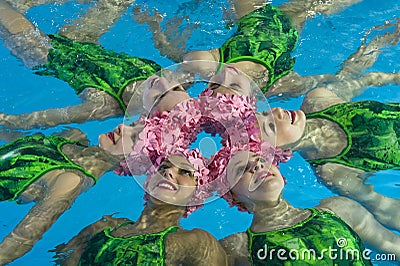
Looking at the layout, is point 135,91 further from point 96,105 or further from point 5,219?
point 5,219

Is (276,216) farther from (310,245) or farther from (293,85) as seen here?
(293,85)

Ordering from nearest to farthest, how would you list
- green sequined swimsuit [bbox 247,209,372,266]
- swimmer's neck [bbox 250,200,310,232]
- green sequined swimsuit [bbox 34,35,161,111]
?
green sequined swimsuit [bbox 247,209,372,266] < swimmer's neck [bbox 250,200,310,232] < green sequined swimsuit [bbox 34,35,161,111]

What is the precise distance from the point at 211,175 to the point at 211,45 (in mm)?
1012

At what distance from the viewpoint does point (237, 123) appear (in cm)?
168

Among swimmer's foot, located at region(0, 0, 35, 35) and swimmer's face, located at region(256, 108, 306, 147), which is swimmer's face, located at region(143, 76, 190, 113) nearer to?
swimmer's face, located at region(256, 108, 306, 147)

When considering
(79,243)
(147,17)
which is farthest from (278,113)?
(147,17)

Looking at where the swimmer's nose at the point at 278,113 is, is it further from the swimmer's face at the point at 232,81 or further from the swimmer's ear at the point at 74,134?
the swimmer's ear at the point at 74,134

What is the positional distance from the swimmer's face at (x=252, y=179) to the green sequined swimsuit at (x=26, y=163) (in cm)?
53

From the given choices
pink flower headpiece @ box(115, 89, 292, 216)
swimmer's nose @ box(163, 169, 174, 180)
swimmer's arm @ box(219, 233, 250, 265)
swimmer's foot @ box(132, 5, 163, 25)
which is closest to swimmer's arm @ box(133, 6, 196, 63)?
swimmer's foot @ box(132, 5, 163, 25)

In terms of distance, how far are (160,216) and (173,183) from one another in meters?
0.16

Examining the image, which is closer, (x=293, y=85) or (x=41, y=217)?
(x=41, y=217)

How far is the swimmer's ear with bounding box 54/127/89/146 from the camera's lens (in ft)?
6.06

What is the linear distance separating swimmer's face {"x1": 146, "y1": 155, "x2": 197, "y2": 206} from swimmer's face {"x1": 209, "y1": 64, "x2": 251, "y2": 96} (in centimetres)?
33

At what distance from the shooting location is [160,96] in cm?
168
